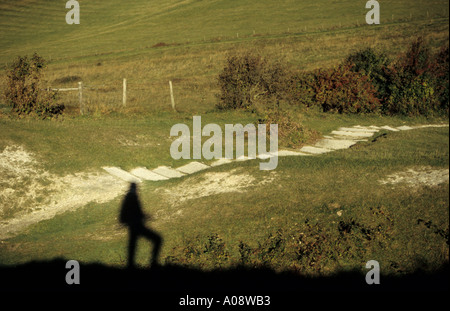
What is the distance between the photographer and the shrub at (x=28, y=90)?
15234mm

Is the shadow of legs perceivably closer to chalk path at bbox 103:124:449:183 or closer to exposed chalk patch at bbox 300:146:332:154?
chalk path at bbox 103:124:449:183

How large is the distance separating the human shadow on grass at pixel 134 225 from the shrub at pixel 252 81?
9.64m

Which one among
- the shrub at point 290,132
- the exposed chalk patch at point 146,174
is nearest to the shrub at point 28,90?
the exposed chalk patch at point 146,174

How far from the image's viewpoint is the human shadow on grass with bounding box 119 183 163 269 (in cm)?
609

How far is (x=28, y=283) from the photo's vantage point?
18.2ft

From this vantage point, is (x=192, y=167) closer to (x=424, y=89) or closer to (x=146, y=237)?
(x=146, y=237)

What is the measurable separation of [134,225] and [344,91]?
12629 millimetres

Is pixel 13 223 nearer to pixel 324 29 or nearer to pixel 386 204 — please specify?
pixel 386 204

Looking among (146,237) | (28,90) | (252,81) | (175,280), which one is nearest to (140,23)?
(252,81)

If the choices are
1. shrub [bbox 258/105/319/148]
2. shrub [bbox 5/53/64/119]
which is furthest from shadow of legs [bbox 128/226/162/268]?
shrub [bbox 5/53/64/119]

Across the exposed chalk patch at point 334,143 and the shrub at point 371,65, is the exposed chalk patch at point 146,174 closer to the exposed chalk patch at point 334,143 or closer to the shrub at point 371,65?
the exposed chalk patch at point 334,143

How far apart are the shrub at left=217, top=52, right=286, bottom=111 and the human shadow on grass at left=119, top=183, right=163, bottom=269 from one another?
9.64 m

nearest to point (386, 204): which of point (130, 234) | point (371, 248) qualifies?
point (371, 248)
